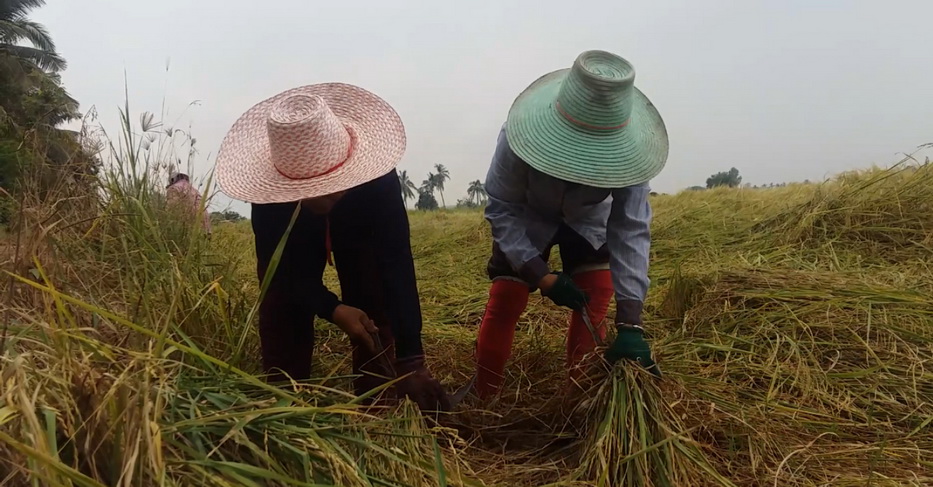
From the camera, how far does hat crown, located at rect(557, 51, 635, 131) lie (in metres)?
1.40

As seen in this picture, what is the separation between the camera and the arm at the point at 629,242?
160 cm

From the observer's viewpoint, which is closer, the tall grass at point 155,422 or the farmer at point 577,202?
the tall grass at point 155,422

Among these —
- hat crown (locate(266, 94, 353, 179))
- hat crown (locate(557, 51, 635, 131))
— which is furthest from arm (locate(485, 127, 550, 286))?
hat crown (locate(266, 94, 353, 179))

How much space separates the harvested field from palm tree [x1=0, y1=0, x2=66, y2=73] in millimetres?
15951

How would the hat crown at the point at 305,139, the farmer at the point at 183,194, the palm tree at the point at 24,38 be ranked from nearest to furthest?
the hat crown at the point at 305,139 → the farmer at the point at 183,194 → the palm tree at the point at 24,38

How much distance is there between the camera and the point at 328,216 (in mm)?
1697

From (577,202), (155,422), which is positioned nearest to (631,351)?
(577,202)

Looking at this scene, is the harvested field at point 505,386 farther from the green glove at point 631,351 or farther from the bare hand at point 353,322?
the bare hand at point 353,322

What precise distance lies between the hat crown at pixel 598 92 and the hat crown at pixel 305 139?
0.58 m

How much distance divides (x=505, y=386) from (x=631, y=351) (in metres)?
0.65

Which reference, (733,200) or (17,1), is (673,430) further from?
(17,1)

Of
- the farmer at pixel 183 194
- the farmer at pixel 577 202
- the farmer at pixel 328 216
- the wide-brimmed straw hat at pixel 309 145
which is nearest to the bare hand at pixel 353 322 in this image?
the farmer at pixel 328 216

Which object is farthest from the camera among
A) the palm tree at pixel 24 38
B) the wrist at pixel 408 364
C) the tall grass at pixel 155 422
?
the palm tree at pixel 24 38

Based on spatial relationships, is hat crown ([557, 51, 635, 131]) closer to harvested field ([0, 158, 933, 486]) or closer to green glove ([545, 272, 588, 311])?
green glove ([545, 272, 588, 311])
